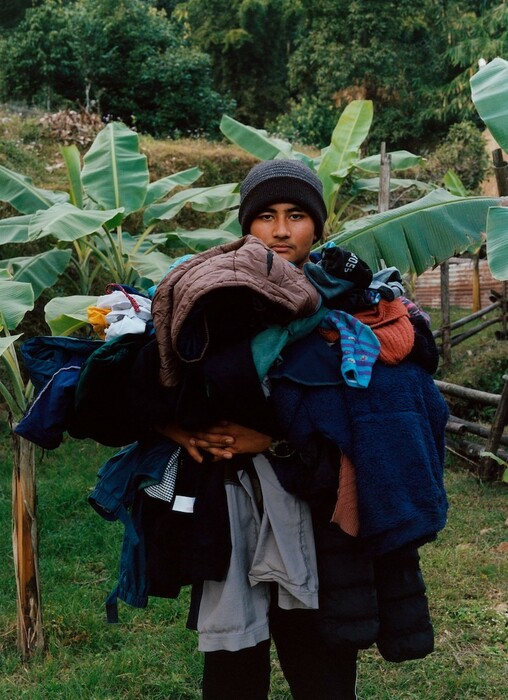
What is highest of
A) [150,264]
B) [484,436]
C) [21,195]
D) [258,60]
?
[21,195]

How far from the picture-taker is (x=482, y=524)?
505 centimetres

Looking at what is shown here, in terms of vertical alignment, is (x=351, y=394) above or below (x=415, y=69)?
above

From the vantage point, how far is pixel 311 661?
6.46ft

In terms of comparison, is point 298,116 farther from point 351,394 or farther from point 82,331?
point 351,394

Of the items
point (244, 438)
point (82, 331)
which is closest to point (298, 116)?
point (82, 331)

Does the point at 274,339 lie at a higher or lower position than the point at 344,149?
higher

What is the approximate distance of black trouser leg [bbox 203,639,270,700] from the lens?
1965 mm

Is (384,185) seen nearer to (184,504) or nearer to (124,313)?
(124,313)

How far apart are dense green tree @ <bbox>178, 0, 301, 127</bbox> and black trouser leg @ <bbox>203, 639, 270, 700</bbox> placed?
Result: 66.2 feet

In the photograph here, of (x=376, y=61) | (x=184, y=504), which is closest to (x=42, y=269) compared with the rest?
(x=184, y=504)

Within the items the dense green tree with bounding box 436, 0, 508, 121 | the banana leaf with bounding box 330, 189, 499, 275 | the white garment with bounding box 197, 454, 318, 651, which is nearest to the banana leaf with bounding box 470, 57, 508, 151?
the banana leaf with bounding box 330, 189, 499, 275

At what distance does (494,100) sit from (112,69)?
12.5 m

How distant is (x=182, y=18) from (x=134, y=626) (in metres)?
20.7

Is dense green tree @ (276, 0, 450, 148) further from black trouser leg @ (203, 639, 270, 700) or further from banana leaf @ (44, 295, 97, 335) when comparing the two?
black trouser leg @ (203, 639, 270, 700)
